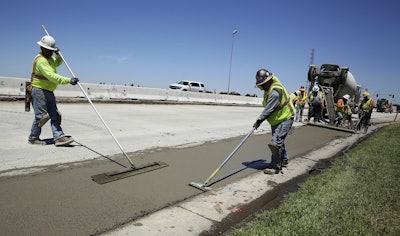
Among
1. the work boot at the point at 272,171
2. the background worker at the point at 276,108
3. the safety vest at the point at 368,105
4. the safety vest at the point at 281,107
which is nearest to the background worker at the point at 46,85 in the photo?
the background worker at the point at 276,108

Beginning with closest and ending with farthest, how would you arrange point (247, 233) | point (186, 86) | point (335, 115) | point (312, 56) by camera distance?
point (247, 233)
point (335, 115)
point (186, 86)
point (312, 56)

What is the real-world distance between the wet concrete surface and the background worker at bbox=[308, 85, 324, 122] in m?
9.41

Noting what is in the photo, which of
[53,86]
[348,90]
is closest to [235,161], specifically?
[53,86]

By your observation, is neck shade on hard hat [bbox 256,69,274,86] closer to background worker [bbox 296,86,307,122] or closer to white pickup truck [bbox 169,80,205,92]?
background worker [bbox 296,86,307,122]

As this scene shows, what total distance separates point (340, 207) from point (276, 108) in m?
2.02

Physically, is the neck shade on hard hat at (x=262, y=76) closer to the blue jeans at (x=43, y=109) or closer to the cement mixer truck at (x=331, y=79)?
the blue jeans at (x=43, y=109)

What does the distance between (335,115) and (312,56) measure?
50639 mm

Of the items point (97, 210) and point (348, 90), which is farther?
point (348, 90)

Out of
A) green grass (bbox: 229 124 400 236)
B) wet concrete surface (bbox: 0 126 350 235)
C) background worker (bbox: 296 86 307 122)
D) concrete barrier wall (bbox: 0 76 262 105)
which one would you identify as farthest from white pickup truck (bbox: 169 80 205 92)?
green grass (bbox: 229 124 400 236)

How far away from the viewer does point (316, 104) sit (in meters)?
14.4

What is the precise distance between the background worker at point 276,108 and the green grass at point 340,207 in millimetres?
808

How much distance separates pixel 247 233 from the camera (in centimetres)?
289

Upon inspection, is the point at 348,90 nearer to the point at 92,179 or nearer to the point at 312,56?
the point at 92,179

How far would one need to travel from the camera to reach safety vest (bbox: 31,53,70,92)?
536cm
